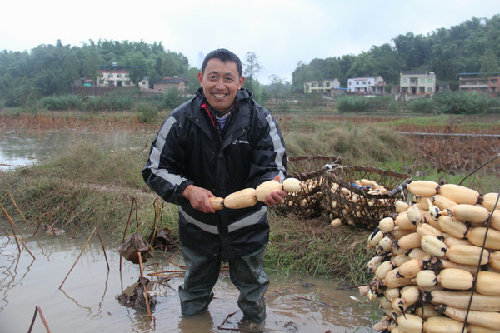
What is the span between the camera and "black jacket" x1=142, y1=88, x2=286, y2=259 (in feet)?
9.09

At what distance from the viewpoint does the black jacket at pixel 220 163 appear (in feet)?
9.09

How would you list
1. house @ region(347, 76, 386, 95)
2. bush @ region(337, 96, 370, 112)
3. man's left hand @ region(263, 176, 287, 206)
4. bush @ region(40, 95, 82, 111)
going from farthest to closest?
house @ region(347, 76, 386, 95) < bush @ region(337, 96, 370, 112) < bush @ region(40, 95, 82, 111) < man's left hand @ region(263, 176, 287, 206)

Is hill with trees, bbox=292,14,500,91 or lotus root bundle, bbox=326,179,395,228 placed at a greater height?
hill with trees, bbox=292,14,500,91

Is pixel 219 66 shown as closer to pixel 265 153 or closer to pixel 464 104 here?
pixel 265 153

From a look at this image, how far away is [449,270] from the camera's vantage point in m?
2.11

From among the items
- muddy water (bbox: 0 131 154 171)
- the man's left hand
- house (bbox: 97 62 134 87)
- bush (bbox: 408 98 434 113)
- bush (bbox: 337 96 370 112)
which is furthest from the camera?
house (bbox: 97 62 134 87)

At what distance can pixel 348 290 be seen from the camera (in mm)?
3850

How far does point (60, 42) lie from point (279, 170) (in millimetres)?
83612

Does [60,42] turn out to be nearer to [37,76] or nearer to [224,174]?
[37,76]

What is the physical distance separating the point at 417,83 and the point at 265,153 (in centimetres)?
7395

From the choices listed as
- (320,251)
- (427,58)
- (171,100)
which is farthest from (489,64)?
(320,251)

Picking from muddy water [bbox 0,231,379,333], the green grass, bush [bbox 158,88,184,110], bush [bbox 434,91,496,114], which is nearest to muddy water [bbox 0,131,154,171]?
muddy water [bbox 0,231,379,333]

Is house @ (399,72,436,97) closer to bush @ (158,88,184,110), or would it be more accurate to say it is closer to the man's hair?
bush @ (158,88,184,110)

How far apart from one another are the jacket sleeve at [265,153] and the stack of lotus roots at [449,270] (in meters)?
0.90
